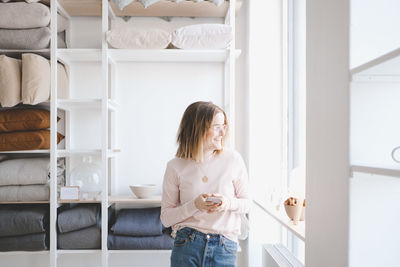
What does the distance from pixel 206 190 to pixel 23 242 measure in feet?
4.47

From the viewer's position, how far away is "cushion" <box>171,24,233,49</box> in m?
2.16

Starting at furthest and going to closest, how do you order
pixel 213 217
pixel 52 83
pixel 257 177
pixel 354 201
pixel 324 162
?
pixel 257 177
pixel 52 83
pixel 213 217
pixel 324 162
pixel 354 201

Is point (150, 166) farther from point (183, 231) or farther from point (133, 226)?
point (183, 231)

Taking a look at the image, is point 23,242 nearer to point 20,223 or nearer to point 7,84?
point 20,223

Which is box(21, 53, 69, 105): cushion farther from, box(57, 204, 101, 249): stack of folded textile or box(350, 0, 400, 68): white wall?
box(350, 0, 400, 68): white wall

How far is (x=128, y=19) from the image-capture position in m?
2.58

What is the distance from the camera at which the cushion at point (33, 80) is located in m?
2.16

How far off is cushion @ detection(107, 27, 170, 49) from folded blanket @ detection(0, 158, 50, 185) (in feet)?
2.99

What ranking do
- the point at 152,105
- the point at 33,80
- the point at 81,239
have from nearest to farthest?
the point at 33,80, the point at 81,239, the point at 152,105

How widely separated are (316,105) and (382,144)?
29 cm

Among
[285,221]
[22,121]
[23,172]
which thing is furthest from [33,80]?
[285,221]

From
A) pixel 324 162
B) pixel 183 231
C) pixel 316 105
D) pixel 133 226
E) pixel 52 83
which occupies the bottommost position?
pixel 133 226

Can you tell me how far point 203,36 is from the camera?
85.4 inches

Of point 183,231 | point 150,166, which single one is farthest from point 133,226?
point 183,231
